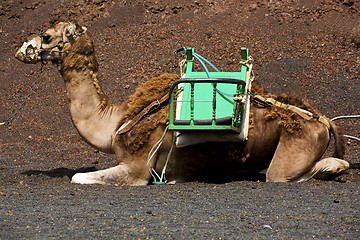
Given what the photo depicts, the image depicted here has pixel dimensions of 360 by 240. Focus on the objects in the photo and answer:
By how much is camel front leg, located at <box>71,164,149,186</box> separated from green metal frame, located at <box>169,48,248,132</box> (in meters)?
0.83

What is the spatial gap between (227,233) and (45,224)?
4.57 feet

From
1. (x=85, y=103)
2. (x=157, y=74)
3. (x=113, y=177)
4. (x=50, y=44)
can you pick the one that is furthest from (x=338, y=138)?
(x=157, y=74)

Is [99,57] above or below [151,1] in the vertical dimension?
below

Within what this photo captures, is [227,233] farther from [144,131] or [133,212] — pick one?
[144,131]

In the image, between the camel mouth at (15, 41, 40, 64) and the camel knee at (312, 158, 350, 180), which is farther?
the camel mouth at (15, 41, 40, 64)

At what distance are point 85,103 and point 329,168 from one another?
116 inches

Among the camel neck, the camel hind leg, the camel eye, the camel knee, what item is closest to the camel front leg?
the camel neck

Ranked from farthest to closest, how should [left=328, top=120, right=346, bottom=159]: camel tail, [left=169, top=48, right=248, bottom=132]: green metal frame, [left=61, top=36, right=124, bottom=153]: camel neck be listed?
[left=61, top=36, right=124, bottom=153]: camel neck < [left=328, top=120, right=346, bottom=159]: camel tail < [left=169, top=48, right=248, bottom=132]: green metal frame

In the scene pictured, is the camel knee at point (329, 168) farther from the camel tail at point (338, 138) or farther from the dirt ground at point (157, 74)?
the camel tail at point (338, 138)

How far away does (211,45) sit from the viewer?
48.5 feet

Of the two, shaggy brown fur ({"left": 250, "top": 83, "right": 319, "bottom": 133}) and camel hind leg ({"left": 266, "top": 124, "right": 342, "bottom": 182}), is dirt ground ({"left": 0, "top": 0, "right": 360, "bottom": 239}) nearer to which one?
camel hind leg ({"left": 266, "top": 124, "right": 342, "bottom": 182})

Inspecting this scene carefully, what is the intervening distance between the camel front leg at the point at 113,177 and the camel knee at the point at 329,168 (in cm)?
194

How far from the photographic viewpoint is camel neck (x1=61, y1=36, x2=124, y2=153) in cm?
657

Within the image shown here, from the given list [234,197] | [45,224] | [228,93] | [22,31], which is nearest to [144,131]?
[228,93]
